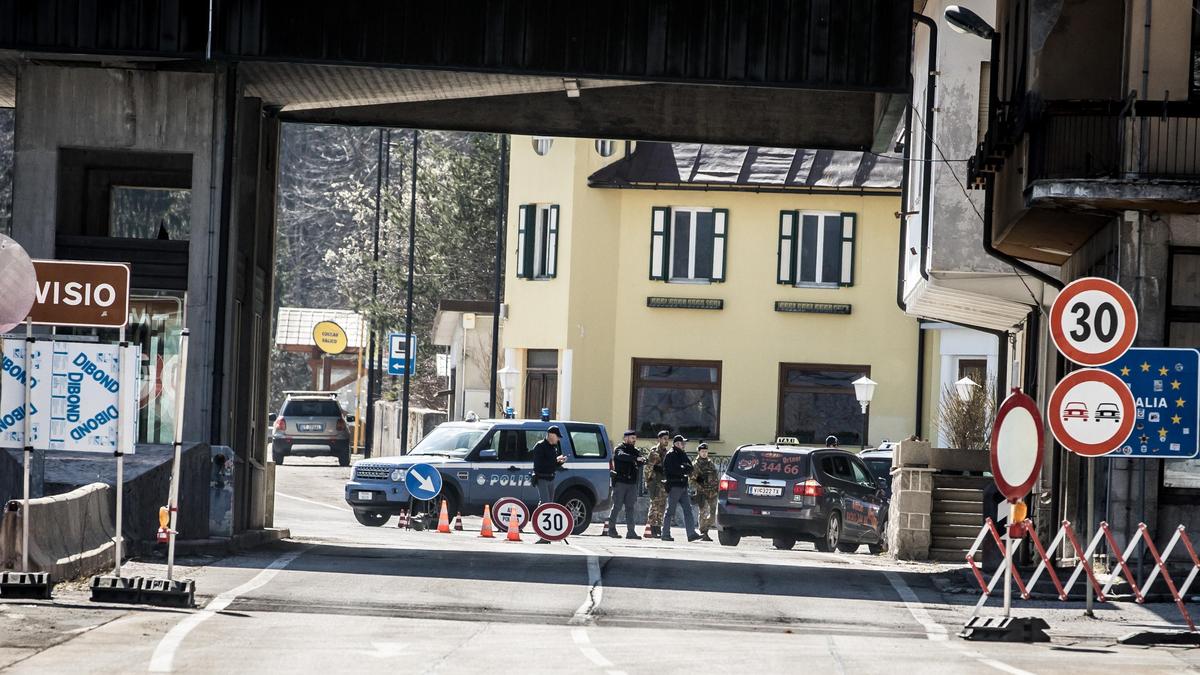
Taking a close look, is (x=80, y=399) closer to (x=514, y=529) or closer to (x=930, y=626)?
(x=930, y=626)

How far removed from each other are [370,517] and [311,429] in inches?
773

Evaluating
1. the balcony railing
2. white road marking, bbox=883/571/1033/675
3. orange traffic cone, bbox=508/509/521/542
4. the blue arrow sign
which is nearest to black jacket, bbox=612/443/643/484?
the blue arrow sign

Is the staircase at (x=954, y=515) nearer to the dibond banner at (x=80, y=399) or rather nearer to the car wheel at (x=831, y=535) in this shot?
the car wheel at (x=831, y=535)

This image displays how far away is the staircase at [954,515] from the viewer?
1064 inches

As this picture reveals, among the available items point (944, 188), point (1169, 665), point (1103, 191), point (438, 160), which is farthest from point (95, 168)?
point (438, 160)

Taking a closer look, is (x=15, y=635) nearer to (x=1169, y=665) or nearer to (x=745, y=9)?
(x=1169, y=665)

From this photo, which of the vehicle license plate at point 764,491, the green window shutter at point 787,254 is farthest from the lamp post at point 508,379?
the vehicle license plate at point 764,491

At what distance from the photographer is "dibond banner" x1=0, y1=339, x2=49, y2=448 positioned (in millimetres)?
16094

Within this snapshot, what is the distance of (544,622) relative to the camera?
50.0 feet

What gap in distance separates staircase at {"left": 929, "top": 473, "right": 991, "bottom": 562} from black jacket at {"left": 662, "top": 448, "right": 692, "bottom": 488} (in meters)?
6.86

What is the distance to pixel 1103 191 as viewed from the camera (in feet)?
61.9

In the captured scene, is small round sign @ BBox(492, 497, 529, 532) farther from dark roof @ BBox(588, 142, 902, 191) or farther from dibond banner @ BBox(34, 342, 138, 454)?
dark roof @ BBox(588, 142, 902, 191)

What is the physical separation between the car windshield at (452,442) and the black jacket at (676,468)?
3162mm

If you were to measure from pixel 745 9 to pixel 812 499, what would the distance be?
36.3 feet
